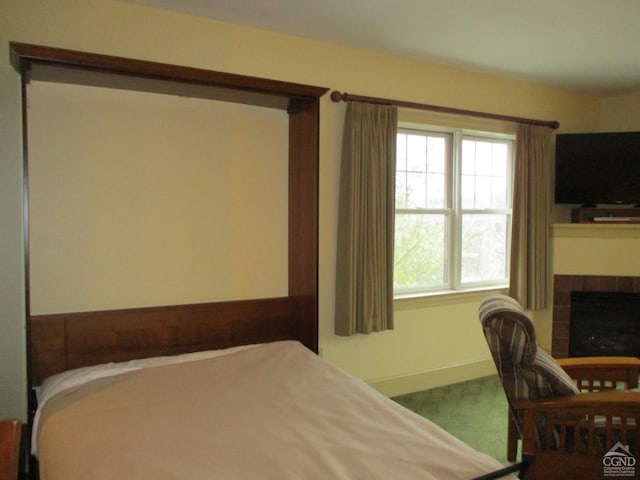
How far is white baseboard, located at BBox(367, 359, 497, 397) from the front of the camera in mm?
3336

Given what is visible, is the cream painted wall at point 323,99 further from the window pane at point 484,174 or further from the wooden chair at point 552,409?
the wooden chair at point 552,409

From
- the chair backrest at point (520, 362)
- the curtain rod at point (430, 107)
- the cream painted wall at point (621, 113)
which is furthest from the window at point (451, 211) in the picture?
the chair backrest at point (520, 362)

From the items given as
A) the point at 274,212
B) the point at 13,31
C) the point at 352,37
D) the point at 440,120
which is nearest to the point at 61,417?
the point at 274,212

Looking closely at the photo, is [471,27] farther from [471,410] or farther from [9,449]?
[9,449]

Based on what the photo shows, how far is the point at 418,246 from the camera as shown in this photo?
3.59 meters

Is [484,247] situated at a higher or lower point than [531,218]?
lower

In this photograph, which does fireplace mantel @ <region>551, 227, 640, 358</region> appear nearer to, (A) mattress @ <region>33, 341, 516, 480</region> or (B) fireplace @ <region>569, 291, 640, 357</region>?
(B) fireplace @ <region>569, 291, 640, 357</region>

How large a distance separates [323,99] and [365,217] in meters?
0.87

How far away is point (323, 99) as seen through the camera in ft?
9.86

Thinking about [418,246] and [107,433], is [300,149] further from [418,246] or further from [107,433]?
[107,433]

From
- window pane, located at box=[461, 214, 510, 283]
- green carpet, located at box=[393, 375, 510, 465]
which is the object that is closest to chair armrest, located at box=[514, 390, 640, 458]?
green carpet, located at box=[393, 375, 510, 465]

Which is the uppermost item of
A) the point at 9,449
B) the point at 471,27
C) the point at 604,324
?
the point at 471,27

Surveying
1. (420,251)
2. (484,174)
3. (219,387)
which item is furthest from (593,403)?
(484,174)

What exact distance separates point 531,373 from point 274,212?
1806 millimetres
